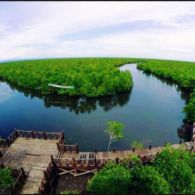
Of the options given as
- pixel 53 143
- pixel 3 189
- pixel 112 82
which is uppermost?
pixel 112 82

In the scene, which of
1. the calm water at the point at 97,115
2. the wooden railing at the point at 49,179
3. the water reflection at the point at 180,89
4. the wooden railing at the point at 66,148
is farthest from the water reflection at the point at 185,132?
the wooden railing at the point at 49,179

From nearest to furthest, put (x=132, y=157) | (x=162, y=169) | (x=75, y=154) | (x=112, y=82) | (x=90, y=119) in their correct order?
(x=162, y=169), (x=132, y=157), (x=75, y=154), (x=90, y=119), (x=112, y=82)

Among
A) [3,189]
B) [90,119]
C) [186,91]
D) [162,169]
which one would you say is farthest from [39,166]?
[186,91]

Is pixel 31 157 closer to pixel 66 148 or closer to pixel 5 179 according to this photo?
pixel 66 148

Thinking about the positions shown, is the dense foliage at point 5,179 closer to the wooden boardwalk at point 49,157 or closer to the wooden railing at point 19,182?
the wooden railing at point 19,182

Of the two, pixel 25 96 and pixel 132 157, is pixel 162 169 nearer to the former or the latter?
pixel 132 157
